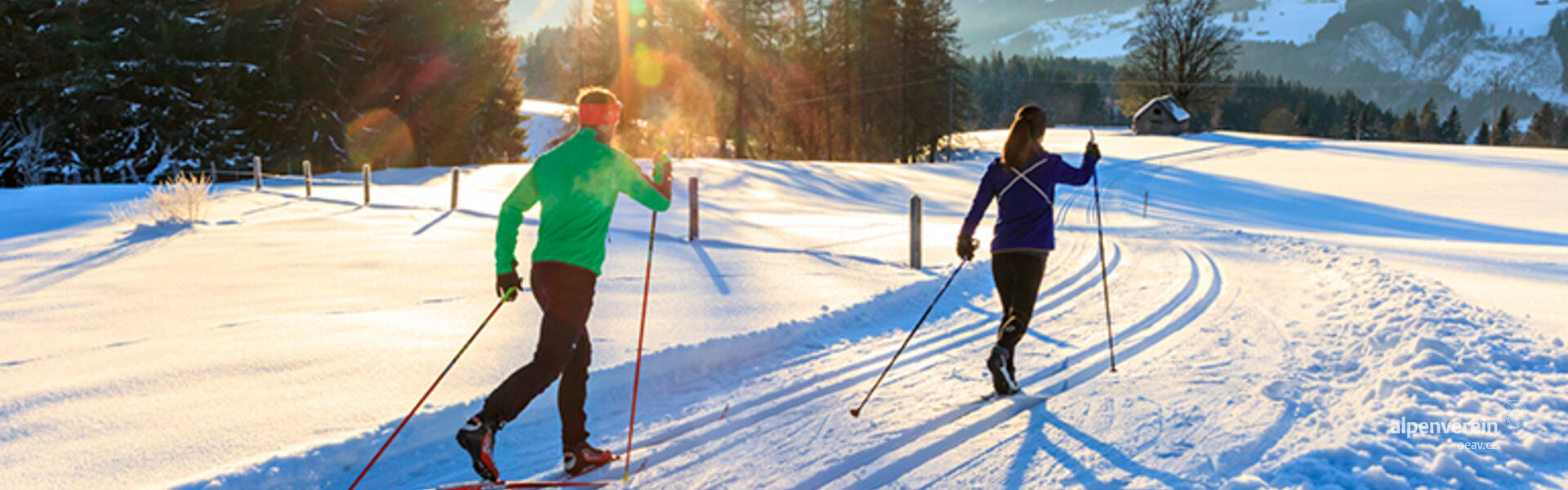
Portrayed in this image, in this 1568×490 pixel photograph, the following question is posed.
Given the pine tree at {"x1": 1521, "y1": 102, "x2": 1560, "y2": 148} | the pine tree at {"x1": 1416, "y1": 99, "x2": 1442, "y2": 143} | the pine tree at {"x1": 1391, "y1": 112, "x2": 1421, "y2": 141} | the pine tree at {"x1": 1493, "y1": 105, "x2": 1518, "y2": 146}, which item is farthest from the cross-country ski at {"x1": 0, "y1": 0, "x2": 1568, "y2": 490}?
the pine tree at {"x1": 1416, "y1": 99, "x2": 1442, "y2": 143}

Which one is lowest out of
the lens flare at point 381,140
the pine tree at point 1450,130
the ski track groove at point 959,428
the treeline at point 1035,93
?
the ski track groove at point 959,428

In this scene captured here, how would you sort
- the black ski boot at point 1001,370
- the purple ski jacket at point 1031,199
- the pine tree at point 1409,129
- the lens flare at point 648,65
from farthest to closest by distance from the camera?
the pine tree at point 1409,129, the lens flare at point 648,65, the black ski boot at point 1001,370, the purple ski jacket at point 1031,199

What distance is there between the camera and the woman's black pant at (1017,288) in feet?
16.0

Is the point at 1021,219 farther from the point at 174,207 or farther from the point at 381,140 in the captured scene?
the point at 381,140

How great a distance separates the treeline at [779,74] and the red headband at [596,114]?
3477cm

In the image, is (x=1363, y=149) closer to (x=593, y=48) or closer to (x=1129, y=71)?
(x=1129, y=71)

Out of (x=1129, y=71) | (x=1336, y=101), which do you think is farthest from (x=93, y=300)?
(x=1336, y=101)

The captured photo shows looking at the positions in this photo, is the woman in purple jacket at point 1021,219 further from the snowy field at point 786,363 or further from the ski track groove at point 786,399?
the ski track groove at point 786,399

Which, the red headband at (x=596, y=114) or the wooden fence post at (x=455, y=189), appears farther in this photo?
the wooden fence post at (x=455, y=189)

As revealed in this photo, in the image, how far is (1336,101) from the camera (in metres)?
127

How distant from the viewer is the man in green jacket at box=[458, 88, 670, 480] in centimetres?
341

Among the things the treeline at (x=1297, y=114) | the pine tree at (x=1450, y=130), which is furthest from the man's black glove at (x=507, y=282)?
the pine tree at (x=1450, y=130)

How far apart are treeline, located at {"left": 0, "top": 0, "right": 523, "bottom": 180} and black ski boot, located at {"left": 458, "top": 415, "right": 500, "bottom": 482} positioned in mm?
30545

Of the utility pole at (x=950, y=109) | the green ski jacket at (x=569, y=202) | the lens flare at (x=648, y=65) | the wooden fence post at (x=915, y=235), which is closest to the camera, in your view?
the green ski jacket at (x=569, y=202)
